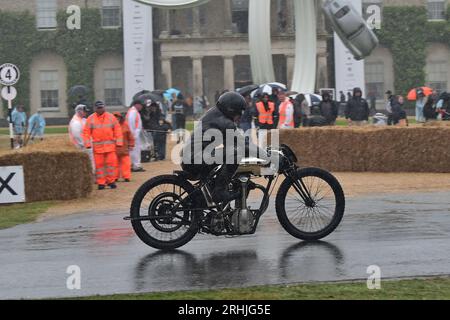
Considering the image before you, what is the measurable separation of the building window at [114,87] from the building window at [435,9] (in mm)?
19631

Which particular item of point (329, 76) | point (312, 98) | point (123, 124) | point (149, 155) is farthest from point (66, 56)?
point (123, 124)

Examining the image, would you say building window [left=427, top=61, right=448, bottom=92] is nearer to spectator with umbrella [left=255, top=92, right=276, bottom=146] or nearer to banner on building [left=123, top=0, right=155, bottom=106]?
banner on building [left=123, top=0, right=155, bottom=106]

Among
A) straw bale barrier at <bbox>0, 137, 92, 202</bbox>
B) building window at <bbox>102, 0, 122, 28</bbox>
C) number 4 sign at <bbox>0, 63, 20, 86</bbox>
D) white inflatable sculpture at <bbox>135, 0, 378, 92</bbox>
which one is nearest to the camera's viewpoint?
straw bale barrier at <bbox>0, 137, 92, 202</bbox>

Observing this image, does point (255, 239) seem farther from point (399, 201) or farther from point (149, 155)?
point (149, 155)

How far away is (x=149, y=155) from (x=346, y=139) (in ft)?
23.0

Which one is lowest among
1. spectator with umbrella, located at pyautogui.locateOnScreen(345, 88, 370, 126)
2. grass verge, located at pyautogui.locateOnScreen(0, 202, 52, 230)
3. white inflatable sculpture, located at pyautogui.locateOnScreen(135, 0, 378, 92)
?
grass verge, located at pyautogui.locateOnScreen(0, 202, 52, 230)

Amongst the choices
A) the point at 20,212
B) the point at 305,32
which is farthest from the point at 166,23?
the point at 20,212

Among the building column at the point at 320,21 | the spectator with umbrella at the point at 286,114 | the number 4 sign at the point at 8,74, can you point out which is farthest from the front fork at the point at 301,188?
the building column at the point at 320,21

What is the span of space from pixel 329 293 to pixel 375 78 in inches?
2204

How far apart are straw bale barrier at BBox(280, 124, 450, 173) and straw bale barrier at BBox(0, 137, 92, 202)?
19.1ft

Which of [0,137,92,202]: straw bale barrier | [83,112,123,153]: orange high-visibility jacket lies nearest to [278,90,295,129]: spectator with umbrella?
[83,112,123,153]: orange high-visibility jacket

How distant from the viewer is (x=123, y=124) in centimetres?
2097

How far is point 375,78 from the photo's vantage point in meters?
63.2

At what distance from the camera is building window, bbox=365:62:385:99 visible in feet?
206
